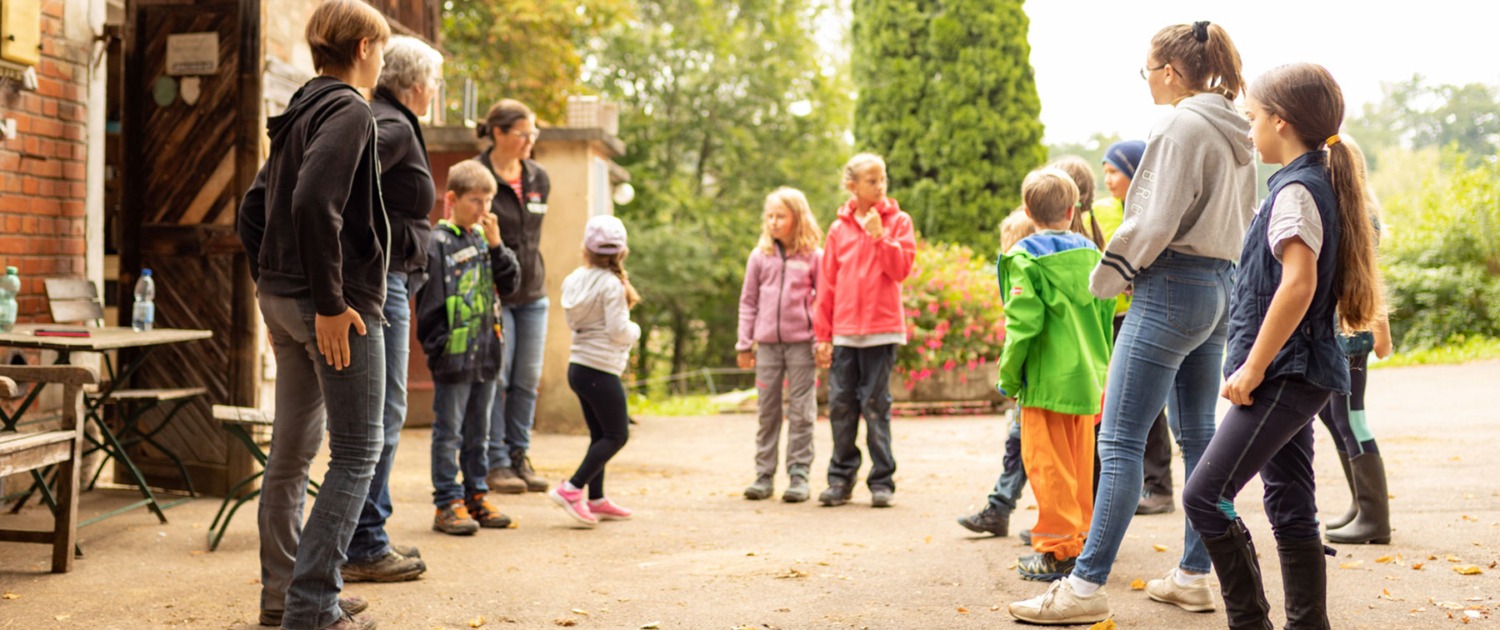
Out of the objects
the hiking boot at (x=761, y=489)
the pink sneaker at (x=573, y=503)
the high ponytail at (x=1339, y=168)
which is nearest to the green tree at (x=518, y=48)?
the hiking boot at (x=761, y=489)

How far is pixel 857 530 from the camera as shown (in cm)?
602

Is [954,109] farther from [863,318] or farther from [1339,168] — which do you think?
[1339,168]

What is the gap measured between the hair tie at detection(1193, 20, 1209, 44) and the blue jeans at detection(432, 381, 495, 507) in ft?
11.7

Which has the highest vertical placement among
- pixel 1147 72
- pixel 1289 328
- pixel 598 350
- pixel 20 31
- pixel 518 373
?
pixel 20 31

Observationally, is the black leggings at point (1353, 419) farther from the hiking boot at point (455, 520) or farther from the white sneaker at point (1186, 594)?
the hiking boot at point (455, 520)

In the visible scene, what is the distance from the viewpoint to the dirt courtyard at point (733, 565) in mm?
4234

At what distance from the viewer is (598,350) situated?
6.06 m

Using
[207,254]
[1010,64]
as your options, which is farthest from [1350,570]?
[1010,64]

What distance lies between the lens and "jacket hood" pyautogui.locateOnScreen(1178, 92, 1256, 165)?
389cm

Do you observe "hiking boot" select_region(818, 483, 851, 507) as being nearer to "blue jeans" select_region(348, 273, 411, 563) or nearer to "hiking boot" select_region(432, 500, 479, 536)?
"hiking boot" select_region(432, 500, 479, 536)

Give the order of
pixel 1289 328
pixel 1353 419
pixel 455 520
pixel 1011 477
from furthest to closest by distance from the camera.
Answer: pixel 455 520
pixel 1011 477
pixel 1353 419
pixel 1289 328

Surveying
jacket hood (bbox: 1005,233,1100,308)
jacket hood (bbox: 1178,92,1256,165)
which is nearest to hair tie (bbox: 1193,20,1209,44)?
jacket hood (bbox: 1178,92,1256,165)

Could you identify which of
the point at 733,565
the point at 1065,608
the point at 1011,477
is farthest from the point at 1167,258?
the point at 733,565

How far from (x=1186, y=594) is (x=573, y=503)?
2931mm
